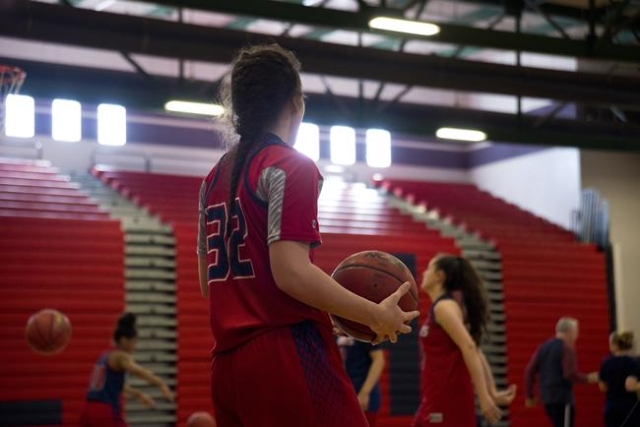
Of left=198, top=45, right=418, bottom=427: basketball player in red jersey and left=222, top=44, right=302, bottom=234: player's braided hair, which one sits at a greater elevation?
left=222, top=44, right=302, bottom=234: player's braided hair

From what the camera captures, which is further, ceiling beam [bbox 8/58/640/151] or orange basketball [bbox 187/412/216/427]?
ceiling beam [bbox 8/58/640/151]

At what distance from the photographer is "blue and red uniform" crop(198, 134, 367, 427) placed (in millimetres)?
2975

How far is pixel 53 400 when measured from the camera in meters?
13.0

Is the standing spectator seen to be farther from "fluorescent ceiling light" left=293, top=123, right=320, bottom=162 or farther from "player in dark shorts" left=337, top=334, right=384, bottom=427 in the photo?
"fluorescent ceiling light" left=293, top=123, right=320, bottom=162

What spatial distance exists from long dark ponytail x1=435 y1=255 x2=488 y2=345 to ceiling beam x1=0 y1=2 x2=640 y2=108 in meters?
4.70

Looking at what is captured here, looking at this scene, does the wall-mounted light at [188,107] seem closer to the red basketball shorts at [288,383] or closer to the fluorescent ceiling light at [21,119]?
the fluorescent ceiling light at [21,119]

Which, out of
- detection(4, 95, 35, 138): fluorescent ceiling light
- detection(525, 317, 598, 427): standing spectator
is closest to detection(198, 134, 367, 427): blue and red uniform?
detection(525, 317, 598, 427): standing spectator

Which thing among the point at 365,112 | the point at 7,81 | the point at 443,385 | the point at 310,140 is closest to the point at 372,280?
the point at 443,385

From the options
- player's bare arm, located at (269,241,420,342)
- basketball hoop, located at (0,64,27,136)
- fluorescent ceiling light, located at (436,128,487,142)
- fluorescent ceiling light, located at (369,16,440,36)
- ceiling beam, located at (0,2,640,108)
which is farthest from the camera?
fluorescent ceiling light, located at (436,128,487,142)

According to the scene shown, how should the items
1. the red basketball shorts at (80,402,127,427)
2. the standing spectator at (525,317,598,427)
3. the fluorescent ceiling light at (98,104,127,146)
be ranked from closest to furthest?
the red basketball shorts at (80,402,127,427) < the standing spectator at (525,317,598,427) < the fluorescent ceiling light at (98,104,127,146)

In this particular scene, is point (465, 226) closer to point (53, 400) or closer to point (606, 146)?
point (606, 146)

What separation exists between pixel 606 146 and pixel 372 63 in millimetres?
5414

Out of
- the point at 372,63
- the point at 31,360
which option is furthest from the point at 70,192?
the point at 372,63

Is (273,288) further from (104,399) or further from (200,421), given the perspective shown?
(200,421)
